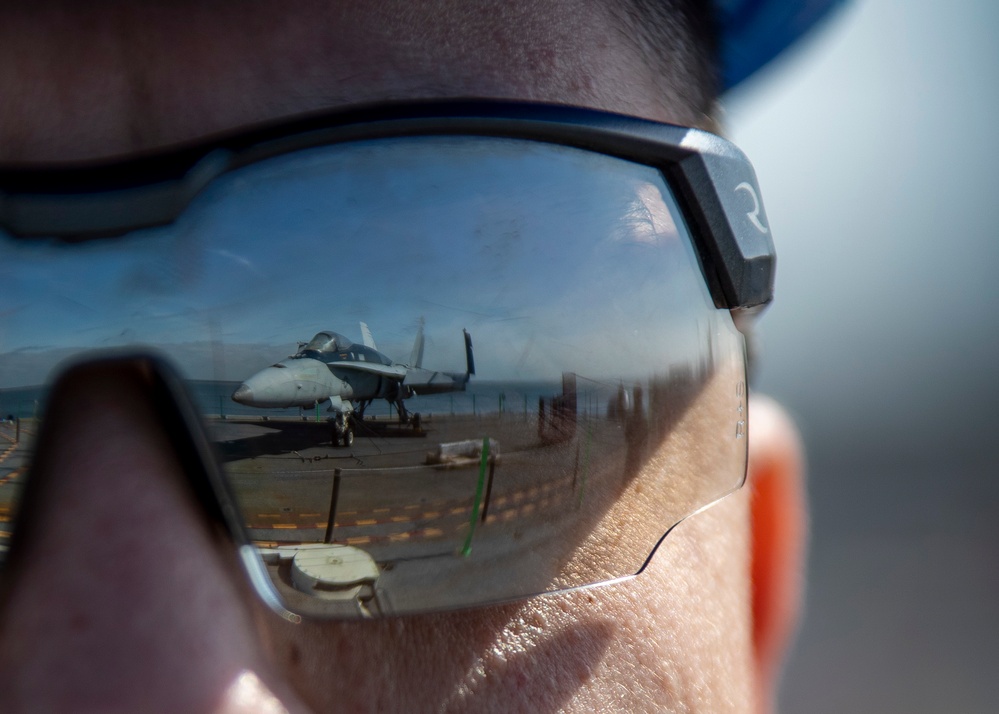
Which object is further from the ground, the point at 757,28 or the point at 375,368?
the point at 757,28

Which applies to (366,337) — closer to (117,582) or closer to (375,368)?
(375,368)

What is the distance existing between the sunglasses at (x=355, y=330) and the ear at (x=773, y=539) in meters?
0.82

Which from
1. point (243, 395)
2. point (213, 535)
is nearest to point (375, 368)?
point (243, 395)

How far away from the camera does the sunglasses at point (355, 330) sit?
0.73m

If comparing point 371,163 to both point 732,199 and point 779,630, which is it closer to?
point 732,199

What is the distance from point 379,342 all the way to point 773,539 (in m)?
1.18

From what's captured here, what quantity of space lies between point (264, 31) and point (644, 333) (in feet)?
1.89

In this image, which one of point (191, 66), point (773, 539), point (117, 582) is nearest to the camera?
point (117, 582)

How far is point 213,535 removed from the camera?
0.75m

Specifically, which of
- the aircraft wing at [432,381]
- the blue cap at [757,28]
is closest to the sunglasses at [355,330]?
the aircraft wing at [432,381]

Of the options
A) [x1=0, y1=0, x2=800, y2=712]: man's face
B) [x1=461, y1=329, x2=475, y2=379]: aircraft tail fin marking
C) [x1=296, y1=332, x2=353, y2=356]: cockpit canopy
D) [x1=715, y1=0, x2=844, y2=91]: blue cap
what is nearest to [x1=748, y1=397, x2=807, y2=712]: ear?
[x1=0, y1=0, x2=800, y2=712]: man's face

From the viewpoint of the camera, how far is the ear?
149 centimetres

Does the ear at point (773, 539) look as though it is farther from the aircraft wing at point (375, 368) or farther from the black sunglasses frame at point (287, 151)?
the aircraft wing at point (375, 368)

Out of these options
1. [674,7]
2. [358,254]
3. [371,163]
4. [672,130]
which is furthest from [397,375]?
[674,7]
